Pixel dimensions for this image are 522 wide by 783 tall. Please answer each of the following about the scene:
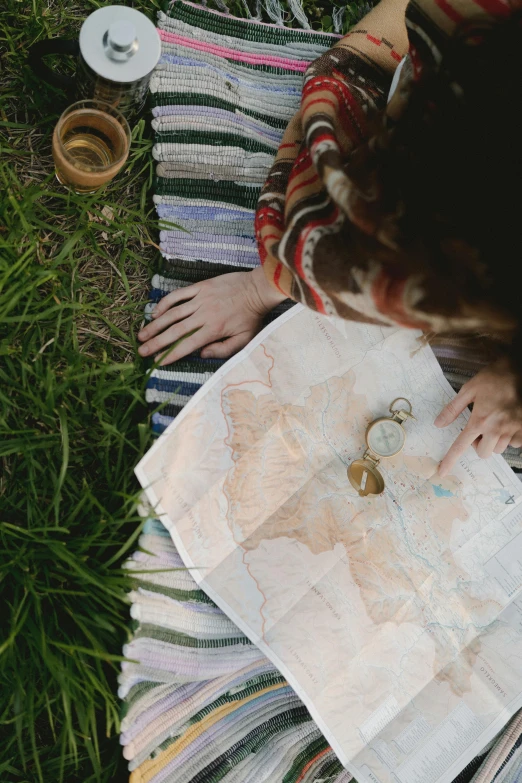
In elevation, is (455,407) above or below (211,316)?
below

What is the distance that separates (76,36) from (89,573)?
87 cm

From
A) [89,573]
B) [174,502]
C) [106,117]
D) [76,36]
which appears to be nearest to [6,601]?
[89,573]

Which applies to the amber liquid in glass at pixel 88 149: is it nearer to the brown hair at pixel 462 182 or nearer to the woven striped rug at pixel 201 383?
the woven striped rug at pixel 201 383

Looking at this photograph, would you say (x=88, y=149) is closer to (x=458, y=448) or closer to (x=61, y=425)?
(x=61, y=425)

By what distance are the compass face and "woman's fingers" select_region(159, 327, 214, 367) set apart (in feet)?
1.00

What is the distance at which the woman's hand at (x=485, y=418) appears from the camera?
100 centimetres

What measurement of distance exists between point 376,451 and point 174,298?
1.33 feet

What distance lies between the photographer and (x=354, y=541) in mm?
1040

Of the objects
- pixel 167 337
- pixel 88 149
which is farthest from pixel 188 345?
pixel 88 149

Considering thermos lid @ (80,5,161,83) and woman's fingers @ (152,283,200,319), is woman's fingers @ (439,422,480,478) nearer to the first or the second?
woman's fingers @ (152,283,200,319)

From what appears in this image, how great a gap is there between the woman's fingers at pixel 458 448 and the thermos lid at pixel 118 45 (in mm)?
722

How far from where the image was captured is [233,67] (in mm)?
1161

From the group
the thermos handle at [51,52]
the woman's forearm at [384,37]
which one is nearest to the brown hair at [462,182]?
the woman's forearm at [384,37]

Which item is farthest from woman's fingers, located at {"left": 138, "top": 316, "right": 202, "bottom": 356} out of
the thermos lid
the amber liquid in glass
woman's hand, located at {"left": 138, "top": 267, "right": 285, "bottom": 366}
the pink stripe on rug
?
the pink stripe on rug
